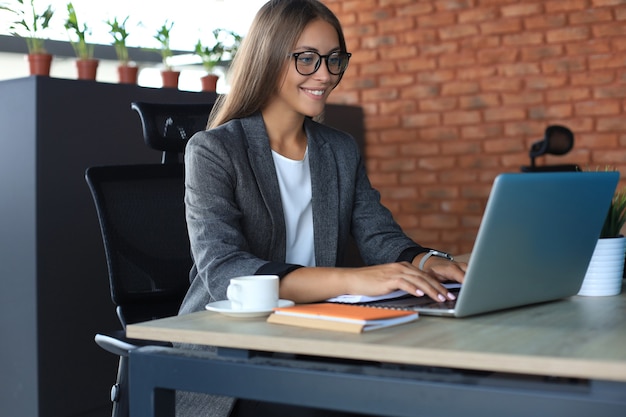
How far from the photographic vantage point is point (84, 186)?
2.98m

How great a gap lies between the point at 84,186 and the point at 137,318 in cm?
111

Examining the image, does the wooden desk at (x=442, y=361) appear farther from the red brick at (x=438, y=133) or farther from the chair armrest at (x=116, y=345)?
the red brick at (x=438, y=133)

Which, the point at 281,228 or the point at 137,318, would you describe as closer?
the point at 281,228

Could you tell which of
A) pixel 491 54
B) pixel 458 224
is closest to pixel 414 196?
pixel 458 224

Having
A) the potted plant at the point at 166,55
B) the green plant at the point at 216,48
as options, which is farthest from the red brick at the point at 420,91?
the potted plant at the point at 166,55

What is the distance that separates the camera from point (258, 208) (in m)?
1.74

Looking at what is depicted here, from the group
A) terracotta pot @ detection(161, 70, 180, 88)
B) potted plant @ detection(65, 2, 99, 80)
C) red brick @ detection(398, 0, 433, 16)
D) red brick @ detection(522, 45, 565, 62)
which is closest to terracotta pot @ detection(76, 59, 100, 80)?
potted plant @ detection(65, 2, 99, 80)

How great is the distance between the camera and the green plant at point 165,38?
3852 millimetres

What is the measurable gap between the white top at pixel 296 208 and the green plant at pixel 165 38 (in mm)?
2116

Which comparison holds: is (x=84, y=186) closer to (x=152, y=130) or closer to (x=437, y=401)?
(x=152, y=130)

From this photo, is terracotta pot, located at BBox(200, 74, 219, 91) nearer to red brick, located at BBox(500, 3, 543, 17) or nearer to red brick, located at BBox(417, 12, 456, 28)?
red brick, located at BBox(417, 12, 456, 28)

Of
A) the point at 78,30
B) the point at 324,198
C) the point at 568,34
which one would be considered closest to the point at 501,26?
the point at 568,34

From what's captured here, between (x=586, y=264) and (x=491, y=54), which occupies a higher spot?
(x=491, y=54)

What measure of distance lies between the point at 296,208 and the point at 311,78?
0.91ft
